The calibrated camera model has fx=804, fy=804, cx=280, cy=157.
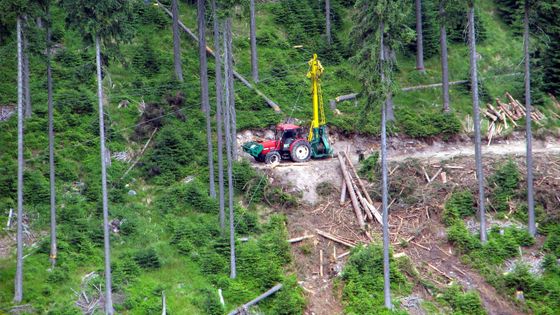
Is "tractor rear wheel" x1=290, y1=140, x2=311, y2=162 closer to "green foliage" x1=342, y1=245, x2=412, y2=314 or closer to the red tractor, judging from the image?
the red tractor

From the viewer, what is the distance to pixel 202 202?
34531mm

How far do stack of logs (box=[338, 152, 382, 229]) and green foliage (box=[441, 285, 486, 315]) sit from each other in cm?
→ 469

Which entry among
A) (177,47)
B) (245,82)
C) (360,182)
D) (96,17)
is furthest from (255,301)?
(177,47)

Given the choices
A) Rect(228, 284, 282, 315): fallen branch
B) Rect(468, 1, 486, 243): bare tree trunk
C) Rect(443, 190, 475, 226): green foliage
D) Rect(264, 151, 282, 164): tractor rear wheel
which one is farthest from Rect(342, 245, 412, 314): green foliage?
Rect(264, 151, 282, 164): tractor rear wheel

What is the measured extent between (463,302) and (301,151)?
416 inches

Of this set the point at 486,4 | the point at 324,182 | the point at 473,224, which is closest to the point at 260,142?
the point at 324,182

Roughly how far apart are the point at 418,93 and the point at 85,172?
64.2 ft

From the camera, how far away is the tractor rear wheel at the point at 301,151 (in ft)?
122

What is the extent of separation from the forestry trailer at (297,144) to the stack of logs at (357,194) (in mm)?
1260

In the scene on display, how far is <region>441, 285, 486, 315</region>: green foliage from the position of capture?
30.9 metres

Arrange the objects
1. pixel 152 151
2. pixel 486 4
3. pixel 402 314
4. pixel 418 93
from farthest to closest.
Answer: pixel 486 4 < pixel 418 93 < pixel 152 151 < pixel 402 314

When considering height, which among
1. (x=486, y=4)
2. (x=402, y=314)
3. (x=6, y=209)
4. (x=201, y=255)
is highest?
(x=486, y=4)

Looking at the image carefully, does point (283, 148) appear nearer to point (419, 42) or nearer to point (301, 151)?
point (301, 151)

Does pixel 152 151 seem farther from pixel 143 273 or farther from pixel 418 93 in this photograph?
pixel 418 93
